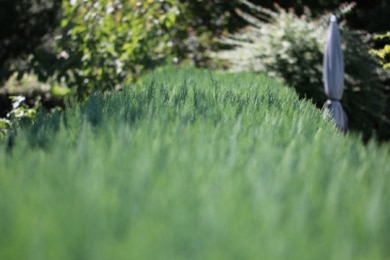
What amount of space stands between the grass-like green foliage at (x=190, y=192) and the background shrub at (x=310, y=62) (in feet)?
19.5

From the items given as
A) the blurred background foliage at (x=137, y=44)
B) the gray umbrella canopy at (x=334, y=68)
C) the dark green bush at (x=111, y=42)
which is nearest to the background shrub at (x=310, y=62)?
the blurred background foliage at (x=137, y=44)

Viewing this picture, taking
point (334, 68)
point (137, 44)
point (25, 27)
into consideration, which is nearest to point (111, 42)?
point (137, 44)

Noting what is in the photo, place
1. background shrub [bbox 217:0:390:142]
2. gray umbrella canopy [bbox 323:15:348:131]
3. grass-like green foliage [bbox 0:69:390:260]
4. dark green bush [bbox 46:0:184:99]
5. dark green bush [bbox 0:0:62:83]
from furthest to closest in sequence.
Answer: dark green bush [bbox 0:0:62:83], background shrub [bbox 217:0:390:142], dark green bush [bbox 46:0:184:99], gray umbrella canopy [bbox 323:15:348:131], grass-like green foliage [bbox 0:69:390:260]

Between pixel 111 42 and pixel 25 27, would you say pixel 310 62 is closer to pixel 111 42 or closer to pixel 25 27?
pixel 111 42

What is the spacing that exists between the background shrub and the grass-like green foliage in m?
5.94

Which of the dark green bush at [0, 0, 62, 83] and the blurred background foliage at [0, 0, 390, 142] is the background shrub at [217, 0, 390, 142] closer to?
the blurred background foliage at [0, 0, 390, 142]

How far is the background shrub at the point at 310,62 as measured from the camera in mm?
9078

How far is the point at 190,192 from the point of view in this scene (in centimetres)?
207

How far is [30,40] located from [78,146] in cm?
976

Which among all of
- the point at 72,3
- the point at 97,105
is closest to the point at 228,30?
the point at 72,3

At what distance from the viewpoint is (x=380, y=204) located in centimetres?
208

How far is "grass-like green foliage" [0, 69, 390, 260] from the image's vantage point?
5.64 feet

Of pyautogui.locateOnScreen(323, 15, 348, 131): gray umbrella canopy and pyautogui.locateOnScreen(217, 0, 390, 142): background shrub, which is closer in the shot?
pyautogui.locateOnScreen(323, 15, 348, 131): gray umbrella canopy

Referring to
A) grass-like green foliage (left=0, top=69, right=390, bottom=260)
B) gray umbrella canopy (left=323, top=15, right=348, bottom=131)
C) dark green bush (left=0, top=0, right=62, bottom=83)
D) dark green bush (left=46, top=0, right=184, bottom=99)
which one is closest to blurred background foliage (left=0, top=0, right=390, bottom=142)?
dark green bush (left=46, top=0, right=184, bottom=99)
